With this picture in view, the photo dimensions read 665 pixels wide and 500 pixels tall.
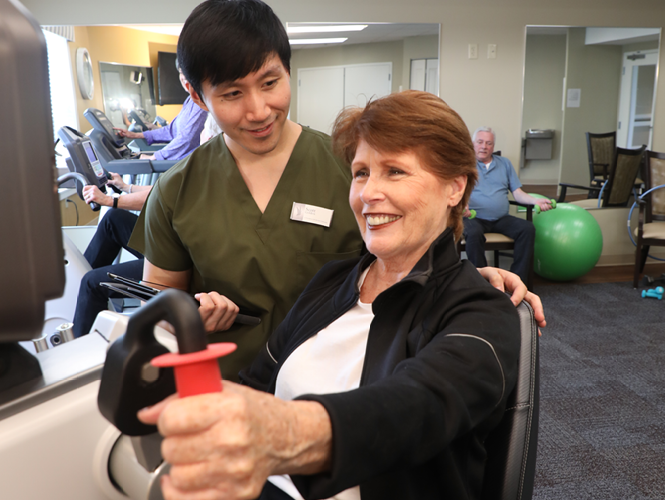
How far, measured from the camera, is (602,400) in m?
2.87

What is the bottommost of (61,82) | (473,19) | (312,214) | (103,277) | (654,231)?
(654,231)

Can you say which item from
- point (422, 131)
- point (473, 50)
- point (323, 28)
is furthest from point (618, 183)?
point (422, 131)

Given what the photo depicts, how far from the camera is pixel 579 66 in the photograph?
17.9 feet

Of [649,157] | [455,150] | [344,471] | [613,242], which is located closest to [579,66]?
[649,157]

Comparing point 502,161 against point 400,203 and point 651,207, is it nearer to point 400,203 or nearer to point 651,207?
point 651,207

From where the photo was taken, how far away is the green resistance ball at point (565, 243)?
4809 millimetres

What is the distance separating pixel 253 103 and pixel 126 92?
14.3 feet

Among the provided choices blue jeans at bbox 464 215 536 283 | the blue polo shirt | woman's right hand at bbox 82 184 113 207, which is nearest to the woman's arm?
woman's right hand at bbox 82 184 113 207

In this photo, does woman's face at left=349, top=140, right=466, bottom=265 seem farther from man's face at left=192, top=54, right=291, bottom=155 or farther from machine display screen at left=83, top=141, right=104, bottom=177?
machine display screen at left=83, top=141, right=104, bottom=177

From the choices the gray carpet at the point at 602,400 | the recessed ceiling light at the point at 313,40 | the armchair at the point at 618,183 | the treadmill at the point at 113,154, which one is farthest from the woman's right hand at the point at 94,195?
the armchair at the point at 618,183

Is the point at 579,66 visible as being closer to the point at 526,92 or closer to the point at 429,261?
the point at 526,92

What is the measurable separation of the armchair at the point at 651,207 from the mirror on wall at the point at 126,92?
459 centimetres

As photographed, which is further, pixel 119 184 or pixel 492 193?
pixel 492 193

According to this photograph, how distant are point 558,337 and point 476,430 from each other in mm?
3159
